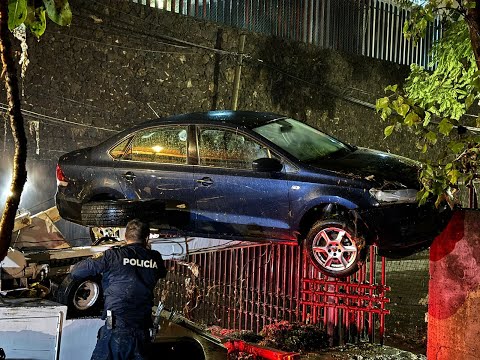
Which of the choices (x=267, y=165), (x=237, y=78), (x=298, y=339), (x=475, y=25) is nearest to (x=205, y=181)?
(x=267, y=165)

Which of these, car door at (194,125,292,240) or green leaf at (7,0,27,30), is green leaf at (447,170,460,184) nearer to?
car door at (194,125,292,240)

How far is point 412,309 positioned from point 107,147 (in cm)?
550

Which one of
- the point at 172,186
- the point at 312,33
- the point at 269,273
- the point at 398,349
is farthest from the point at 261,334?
the point at 312,33

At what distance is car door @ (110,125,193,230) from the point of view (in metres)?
7.05

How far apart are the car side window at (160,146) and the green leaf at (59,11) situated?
365cm

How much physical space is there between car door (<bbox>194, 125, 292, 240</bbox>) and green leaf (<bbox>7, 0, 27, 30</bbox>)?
367cm

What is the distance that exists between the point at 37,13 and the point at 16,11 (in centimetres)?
49

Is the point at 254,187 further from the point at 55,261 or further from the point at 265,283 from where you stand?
the point at 55,261

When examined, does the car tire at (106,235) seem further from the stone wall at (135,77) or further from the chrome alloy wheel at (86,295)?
the stone wall at (135,77)

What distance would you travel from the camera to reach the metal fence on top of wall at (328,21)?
13078mm

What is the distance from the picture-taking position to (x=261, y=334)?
788cm

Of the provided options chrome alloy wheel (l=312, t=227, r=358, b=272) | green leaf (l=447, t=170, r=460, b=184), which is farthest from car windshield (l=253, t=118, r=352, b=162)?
green leaf (l=447, t=170, r=460, b=184)

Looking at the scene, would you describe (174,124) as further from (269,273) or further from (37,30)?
(37,30)

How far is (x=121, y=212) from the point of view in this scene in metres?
6.75
